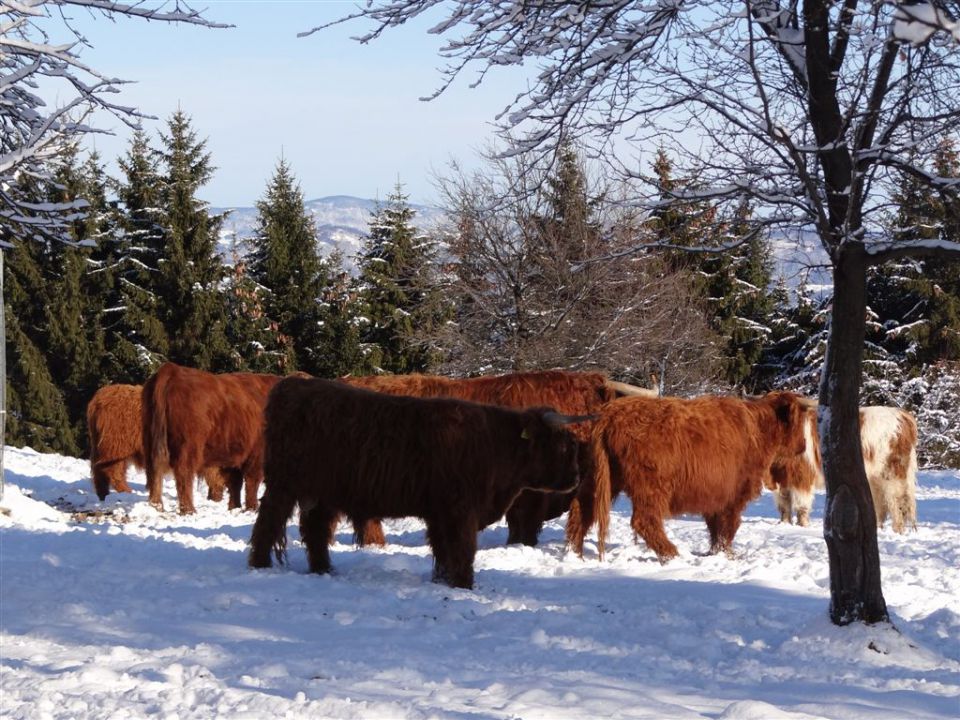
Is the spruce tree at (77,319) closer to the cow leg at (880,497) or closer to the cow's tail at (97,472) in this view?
the cow's tail at (97,472)

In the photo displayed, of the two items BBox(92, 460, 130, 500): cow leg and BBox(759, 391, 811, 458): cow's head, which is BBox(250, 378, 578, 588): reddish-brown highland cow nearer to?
BBox(759, 391, 811, 458): cow's head

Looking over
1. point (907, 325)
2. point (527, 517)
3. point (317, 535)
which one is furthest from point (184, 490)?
point (907, 325)

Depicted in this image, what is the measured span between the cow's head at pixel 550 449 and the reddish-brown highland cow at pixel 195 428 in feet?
21.9

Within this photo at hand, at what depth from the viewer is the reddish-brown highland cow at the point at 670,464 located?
1056 cm

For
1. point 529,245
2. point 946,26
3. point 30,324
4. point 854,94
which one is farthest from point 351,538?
point 30,324

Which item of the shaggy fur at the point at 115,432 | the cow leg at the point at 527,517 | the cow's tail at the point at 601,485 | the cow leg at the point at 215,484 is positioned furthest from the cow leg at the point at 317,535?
the shaggy fur at the point at 115,432

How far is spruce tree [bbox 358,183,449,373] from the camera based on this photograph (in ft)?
119

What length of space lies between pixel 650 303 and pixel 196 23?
19662 mm

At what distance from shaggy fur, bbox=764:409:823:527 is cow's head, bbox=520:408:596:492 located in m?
6.90

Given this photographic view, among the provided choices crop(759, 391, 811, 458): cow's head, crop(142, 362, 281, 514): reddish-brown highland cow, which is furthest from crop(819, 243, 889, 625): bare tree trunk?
crop(142, 362, 281, 514): reddish-brown highland cow

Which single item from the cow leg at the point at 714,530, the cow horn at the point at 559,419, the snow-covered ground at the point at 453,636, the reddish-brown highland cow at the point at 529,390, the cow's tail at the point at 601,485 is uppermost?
the reddish-brown highland cow at the point at 529,390

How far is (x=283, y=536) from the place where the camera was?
9.06m

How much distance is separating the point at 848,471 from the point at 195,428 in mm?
9769

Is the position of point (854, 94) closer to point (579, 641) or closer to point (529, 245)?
point (579, 641)
